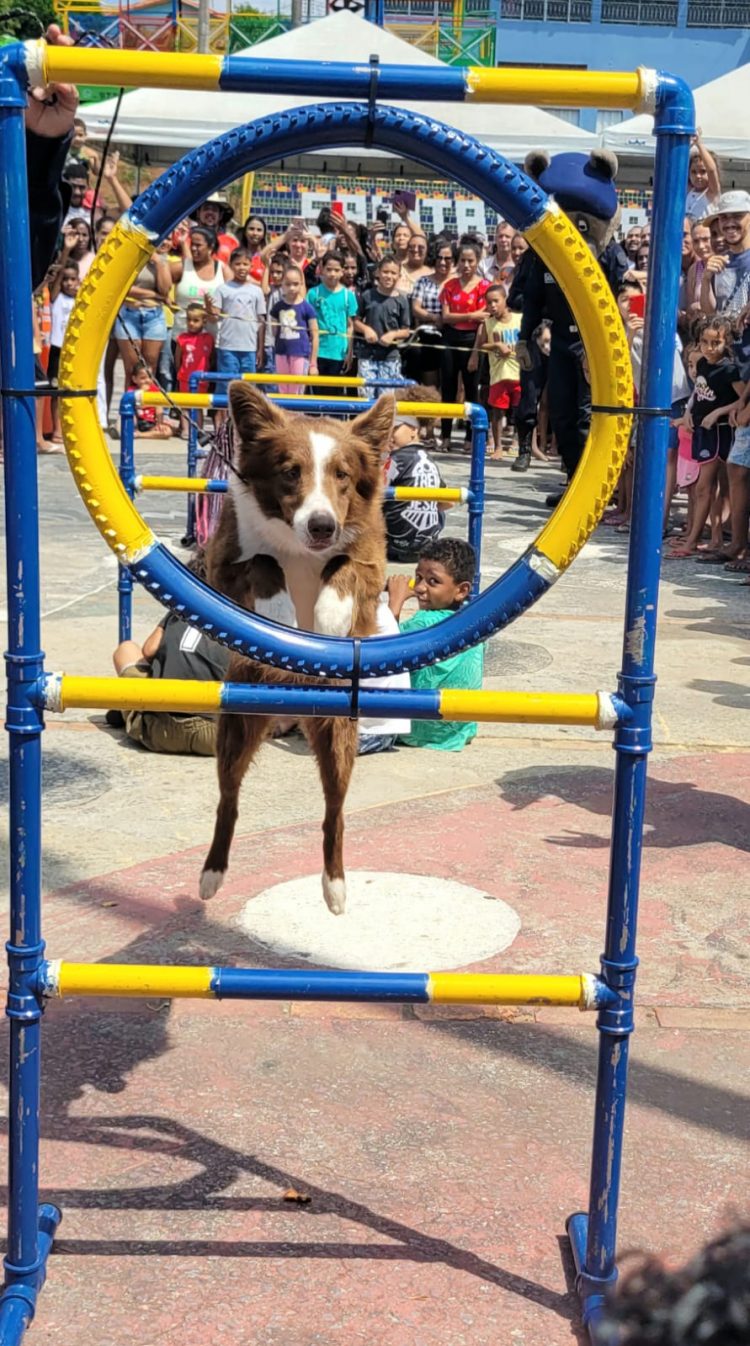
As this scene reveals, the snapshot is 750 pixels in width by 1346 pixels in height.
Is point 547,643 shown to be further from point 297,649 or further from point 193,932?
point 297,649

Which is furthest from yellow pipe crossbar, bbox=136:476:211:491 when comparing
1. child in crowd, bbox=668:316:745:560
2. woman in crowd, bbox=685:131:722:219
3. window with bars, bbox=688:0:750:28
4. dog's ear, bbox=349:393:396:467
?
window with bars, bbox=688:0:750:28

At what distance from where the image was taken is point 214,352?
14.5 m

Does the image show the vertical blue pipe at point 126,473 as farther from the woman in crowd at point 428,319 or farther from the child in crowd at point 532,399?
the woman in crowd at point 428,319

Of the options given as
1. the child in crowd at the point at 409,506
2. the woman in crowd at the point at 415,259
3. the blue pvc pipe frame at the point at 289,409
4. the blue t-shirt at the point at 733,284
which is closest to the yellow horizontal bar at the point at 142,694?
the blue pvc pipe frame at the point at 289,409

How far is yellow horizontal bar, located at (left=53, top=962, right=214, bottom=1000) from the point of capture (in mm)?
2619

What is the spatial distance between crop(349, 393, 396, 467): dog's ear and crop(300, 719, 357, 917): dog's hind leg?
706 mm

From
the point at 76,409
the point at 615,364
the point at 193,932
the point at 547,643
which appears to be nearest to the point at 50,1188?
the point at 193,932

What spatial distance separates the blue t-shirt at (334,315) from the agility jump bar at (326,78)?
37.0ft

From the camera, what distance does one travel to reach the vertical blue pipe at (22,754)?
2.51 metres

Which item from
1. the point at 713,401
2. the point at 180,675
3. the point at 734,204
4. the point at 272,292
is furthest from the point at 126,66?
the point at 272,292

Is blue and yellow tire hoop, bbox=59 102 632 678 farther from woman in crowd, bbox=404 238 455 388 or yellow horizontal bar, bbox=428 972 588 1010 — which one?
woman in crowd, bbox=404 238 455 388

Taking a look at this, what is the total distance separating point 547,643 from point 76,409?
17.9ft

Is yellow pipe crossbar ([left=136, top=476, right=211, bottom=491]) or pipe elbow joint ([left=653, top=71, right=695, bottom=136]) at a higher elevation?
pipe elbow joint ([left=653, top=71, right=695, bottom=136])

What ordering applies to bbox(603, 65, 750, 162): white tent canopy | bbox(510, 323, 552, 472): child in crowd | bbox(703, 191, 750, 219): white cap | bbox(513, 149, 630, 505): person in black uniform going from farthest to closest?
bbox(603, 65, 750, 162): white tent canopy < bbox(510, 323, 552, 472): child in crowd < bbox(703, 191, 750, 219): white cap < bbox(513, 149, 630, 505): person in black uniform
